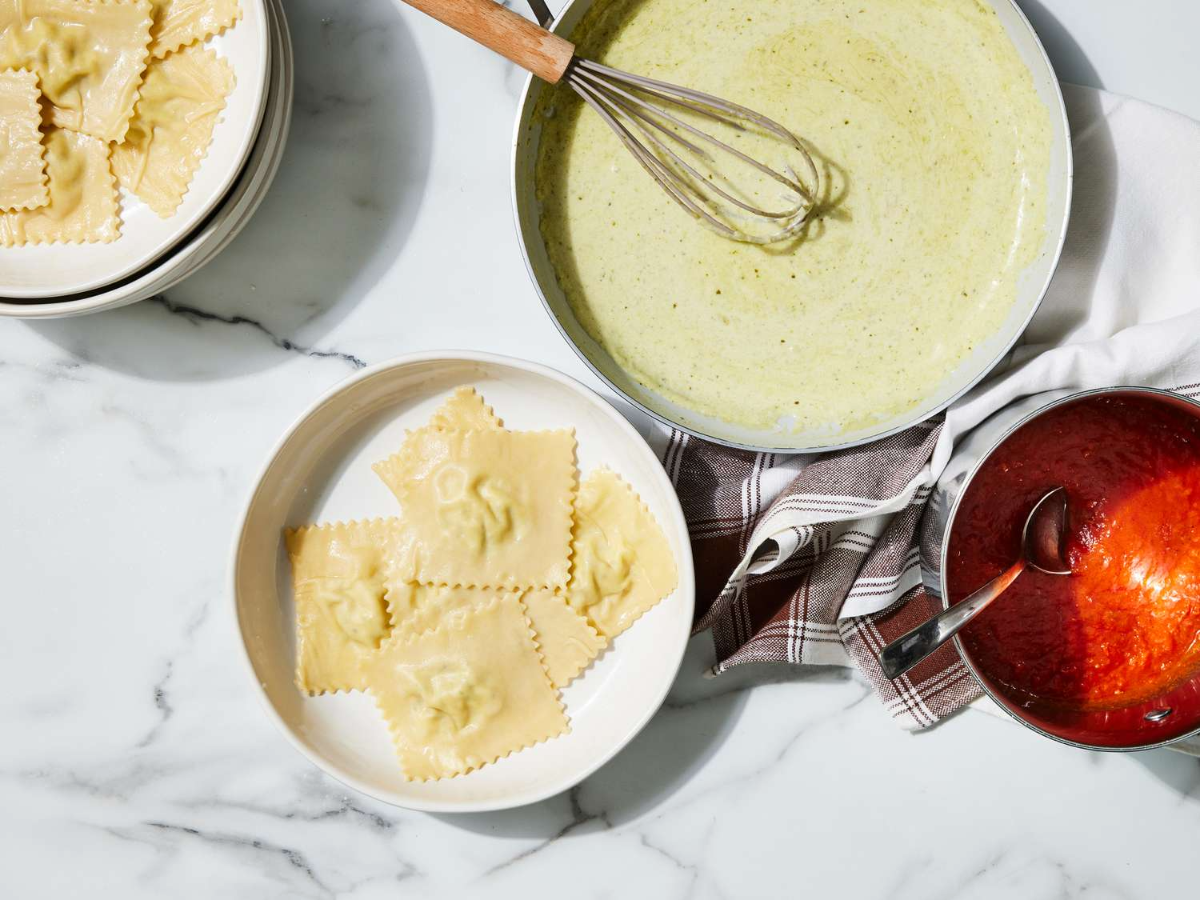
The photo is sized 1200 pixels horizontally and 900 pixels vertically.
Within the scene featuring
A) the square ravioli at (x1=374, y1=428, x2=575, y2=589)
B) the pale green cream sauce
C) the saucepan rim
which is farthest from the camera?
the square ravioli at (x1=374, y1=428, x2=575, y2=589)

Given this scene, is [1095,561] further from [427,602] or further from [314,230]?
[314,230]

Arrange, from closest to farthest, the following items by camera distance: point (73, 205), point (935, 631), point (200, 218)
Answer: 1. point (935, 631)
2. point (200, 218)
3. point (73, 205)

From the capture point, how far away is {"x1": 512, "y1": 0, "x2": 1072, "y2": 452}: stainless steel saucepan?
1.06 m

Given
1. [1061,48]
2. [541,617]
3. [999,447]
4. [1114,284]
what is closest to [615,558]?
[541,617]

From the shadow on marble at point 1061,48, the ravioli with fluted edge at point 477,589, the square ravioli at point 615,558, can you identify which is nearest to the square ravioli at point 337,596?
the ravioli with fluted edge at point 477,589

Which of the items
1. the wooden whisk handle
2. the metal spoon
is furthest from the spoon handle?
the wooden whisk handle

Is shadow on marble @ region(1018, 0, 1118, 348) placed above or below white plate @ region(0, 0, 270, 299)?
above

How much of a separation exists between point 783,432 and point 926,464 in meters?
0.19

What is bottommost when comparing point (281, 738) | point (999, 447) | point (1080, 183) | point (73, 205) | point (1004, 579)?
point (281, 738)

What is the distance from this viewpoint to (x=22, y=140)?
1178mm

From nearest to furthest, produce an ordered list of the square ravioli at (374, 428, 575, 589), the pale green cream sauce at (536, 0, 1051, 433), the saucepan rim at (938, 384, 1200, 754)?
the saucepan rim at (938, 384, 1200, 754), the pale green cream sauce at (536, 0, 1051, 433), the square ravioli at (374, 428, 575, 589)

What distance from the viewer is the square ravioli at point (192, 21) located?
1.18 metres

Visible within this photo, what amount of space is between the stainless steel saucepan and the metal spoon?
0.17 meters

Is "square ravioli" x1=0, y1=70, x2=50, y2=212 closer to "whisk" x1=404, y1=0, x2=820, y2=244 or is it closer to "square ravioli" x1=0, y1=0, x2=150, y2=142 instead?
"square ravioli" x1=0, y1=0, x2=150, y2=142
